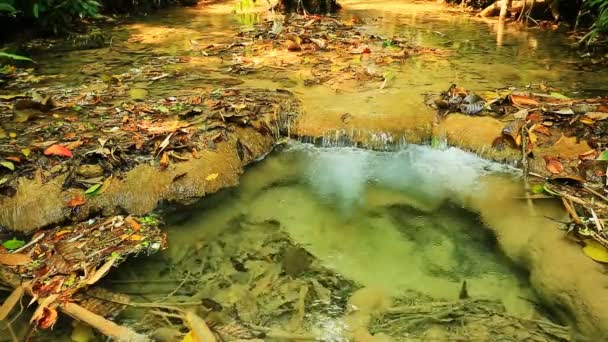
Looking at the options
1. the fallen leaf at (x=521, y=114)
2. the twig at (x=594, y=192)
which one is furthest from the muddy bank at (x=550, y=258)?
the fallen leaf at (x=521, y=114)

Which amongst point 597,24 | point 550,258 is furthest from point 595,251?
point 597,24

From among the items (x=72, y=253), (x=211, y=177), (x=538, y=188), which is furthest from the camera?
(x=211, y=177)

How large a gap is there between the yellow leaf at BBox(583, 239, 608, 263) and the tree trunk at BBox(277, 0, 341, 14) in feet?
33.5

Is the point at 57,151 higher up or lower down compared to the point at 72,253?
higher up

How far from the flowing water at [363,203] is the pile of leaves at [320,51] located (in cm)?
36

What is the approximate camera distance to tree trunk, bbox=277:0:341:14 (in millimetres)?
12289

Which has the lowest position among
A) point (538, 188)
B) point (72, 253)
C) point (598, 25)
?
point (72, 253)

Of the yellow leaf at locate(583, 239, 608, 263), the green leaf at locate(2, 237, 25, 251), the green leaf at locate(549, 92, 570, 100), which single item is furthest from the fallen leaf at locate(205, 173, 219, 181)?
the green leaf at locate(549, 92, 570, 100)

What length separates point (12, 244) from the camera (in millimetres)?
3406

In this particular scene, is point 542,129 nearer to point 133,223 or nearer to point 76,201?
point 133,223

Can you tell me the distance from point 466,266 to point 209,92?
12.3 ft

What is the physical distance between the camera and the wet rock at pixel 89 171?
13.0 ft

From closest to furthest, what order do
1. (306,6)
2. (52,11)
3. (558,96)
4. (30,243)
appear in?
1. (30,243)
2. (558,96)
3. (52,11)
4. (306,6)

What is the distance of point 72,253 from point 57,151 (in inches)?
46.9
